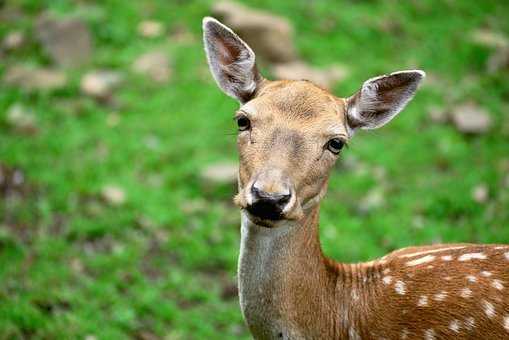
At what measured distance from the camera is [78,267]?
20.0ft

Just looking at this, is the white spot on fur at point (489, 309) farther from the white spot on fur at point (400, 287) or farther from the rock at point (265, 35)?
the rock at point (265, 35)

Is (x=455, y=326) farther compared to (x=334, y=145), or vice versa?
(x=334, y=145)

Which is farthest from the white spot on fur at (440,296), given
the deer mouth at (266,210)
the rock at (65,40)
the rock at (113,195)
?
the rock at (65,40)

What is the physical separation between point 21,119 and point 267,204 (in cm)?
510

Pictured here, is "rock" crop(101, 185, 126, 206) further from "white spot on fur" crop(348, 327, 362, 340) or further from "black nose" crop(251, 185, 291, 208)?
"black nose" crop(251, 185, 291, 208)

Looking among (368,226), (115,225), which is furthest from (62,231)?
(368,226)

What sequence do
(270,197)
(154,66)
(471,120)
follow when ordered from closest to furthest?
1. (270,197)
2. (471,120)
3. (154,66)

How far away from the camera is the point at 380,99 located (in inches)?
169

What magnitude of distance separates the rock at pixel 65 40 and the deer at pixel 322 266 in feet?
16.3

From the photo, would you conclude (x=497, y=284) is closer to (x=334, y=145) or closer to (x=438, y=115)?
(x=334, y=145)

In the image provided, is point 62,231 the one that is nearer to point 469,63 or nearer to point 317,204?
point 317,204

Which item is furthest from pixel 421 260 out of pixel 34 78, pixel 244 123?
pixel 34 78

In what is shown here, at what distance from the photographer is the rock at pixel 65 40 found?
8.78m

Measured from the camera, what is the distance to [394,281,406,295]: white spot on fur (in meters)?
3.99
